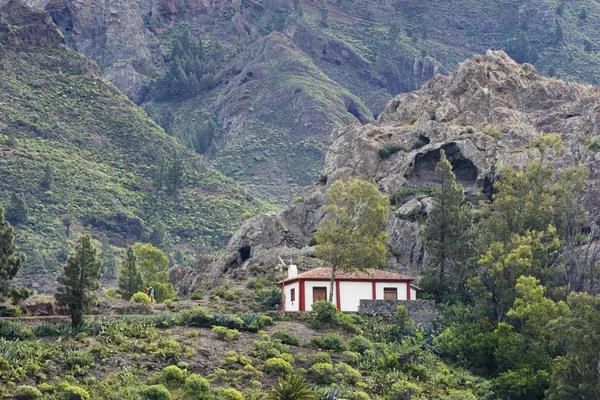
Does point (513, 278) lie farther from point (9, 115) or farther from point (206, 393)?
point (9, 115)

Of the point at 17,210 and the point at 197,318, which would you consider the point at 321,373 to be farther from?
the point at 17,210

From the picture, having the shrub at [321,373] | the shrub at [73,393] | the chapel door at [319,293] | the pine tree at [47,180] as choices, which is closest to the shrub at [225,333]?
the shrub at [321,373]

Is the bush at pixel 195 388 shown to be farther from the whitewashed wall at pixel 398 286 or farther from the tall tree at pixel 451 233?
the tall tree at pixel 451 233

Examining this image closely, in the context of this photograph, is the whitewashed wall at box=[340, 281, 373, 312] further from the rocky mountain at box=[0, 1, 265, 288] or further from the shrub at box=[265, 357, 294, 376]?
the rocky mountain at box=[0, 1, 265, 288]

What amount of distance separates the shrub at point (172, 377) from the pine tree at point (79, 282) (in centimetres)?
731

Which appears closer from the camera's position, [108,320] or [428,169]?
[108,320]

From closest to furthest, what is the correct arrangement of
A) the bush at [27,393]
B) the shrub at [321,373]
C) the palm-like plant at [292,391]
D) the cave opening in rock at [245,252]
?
the bush at [27,393] < the palm-like plant at [292,391] < the shrub at [321,373] < the cave opening in rock at [245,252]

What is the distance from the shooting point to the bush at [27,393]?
2327 inches

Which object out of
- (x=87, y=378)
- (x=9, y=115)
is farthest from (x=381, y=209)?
(x=9, y=115)

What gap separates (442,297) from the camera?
298 feet

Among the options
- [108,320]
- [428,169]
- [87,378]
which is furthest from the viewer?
[428,169]

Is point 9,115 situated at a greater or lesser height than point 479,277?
greater

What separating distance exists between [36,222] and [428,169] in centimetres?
5305

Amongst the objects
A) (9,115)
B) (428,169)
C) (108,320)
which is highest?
(9,115)
